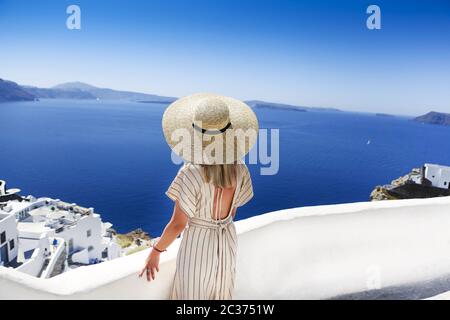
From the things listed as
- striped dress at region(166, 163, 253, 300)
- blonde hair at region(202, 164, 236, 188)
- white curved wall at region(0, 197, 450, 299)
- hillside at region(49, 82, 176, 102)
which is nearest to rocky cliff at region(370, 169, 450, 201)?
white curved wall at region(0, 197, 450, 299)

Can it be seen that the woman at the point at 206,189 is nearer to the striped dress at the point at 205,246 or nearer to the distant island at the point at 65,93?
the striped dress at the point at 205,246

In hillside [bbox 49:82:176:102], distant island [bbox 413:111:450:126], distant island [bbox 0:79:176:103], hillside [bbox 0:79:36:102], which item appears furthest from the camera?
hillside [bbox 49:82:176:102]

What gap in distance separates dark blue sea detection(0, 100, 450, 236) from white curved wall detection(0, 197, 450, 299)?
18972 mm

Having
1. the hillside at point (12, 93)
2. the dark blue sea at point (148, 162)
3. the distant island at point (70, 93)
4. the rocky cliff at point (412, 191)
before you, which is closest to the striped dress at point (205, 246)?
the rocky cliff at point (412, 191)

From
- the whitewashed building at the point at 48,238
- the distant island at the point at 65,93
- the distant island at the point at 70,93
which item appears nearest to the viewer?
the whitewashed building at the point at 48,238

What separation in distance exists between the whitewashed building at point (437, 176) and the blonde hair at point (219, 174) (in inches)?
634

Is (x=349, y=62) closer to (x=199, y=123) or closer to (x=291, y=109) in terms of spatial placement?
(x=291, y=109)

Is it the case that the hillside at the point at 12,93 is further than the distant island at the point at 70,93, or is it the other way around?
the distant island at the point at 70,93

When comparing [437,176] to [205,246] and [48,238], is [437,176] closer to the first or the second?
[48,238]

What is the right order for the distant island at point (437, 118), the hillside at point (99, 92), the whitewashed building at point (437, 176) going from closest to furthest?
1. the whitewashed building at point (437, 176)
2. the distant island at point (437, 118)
3. the hillside at point (99, 92)

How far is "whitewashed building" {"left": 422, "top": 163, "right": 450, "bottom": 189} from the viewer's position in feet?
47.5

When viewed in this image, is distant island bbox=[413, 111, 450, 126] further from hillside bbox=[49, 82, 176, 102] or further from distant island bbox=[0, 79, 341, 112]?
hillside bbox=[49, 82, 176, 102]

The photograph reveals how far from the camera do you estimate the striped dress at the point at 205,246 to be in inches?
37.6

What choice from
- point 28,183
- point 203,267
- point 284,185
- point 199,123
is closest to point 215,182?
point 199,123
